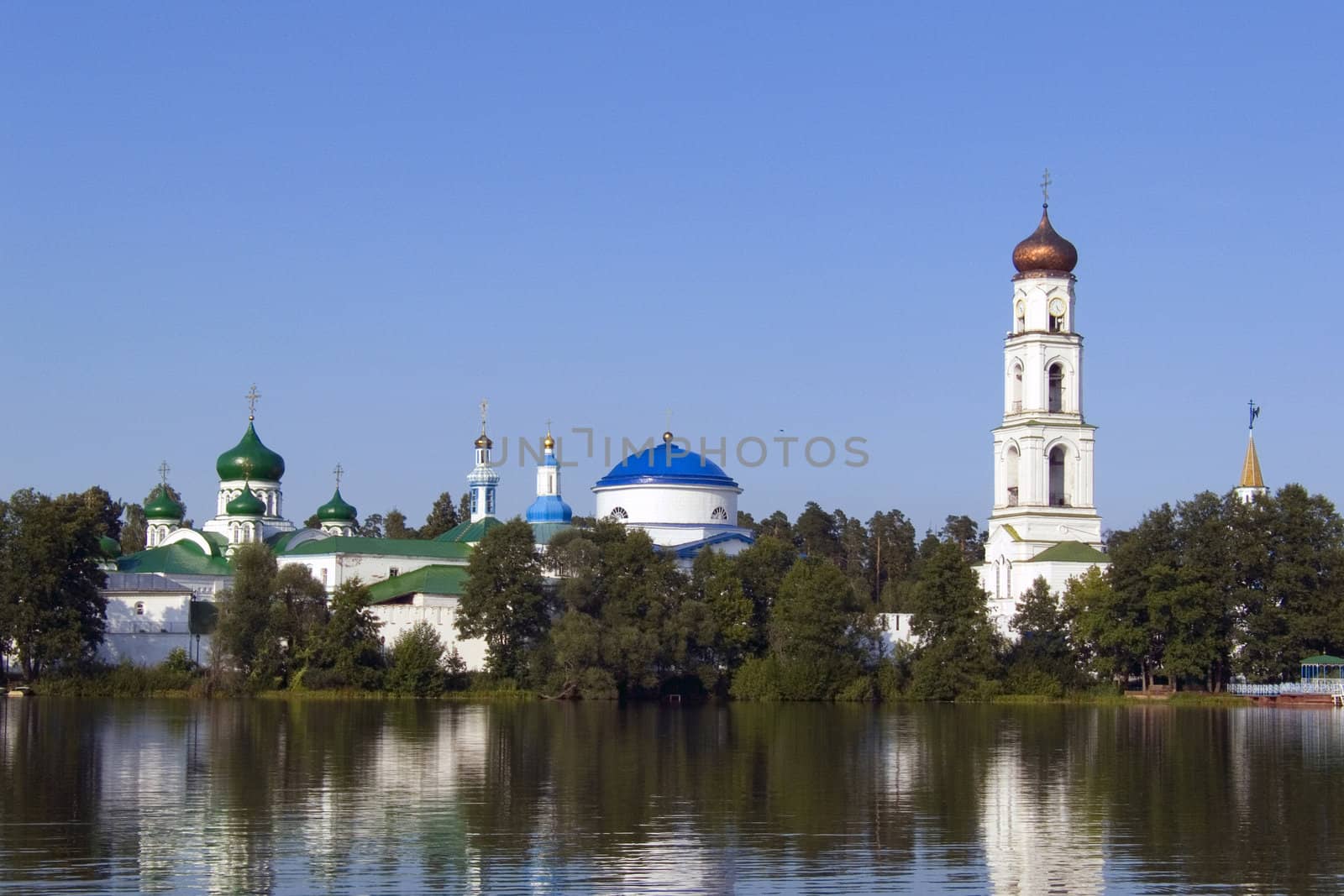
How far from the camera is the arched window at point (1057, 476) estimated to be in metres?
64.4

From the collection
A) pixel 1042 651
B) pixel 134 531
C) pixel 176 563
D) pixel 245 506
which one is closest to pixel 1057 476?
pixel 1042 651

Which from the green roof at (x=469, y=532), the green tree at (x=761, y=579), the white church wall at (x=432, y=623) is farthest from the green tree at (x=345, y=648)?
the green roof at (x=469, y=532)

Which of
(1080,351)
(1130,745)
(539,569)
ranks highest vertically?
(1080,351)

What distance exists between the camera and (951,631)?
5528cm

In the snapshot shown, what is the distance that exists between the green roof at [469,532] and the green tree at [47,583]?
19858 mm

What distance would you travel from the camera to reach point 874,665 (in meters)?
57.4

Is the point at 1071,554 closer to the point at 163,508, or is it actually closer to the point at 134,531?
the point at 163,508

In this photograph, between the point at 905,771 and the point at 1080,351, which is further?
the point at 1080,351

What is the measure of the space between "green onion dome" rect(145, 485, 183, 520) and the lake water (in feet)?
128

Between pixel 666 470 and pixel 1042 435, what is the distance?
14488 mm

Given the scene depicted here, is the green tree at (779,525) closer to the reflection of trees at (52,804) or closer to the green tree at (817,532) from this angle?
the green tree at (817,532)

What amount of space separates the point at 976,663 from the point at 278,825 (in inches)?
1475

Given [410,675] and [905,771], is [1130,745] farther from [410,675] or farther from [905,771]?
[410,675]

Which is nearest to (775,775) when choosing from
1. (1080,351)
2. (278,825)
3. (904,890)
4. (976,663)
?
(278,825)
